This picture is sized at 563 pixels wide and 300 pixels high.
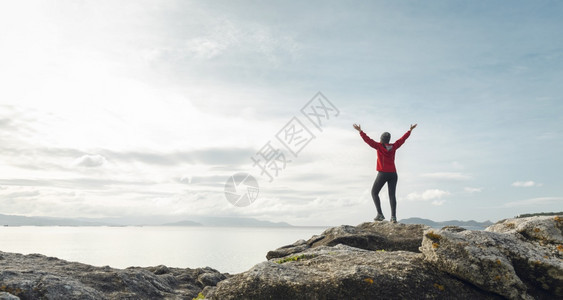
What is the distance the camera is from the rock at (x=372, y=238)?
1797cm

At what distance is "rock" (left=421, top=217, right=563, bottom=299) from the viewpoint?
902 centimetres

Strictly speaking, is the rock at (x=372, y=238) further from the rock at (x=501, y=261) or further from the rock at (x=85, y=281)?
the rock at (x=501, y=261)

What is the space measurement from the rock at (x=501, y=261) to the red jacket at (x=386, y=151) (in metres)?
9.53

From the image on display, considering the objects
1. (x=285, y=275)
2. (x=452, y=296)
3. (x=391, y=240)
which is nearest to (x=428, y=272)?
(x=452, y=296)

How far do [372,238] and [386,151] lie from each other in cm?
457

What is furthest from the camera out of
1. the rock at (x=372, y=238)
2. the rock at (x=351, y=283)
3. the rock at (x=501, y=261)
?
the rock at (x=372, y=238)

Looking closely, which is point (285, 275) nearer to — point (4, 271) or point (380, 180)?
point (4, 271)

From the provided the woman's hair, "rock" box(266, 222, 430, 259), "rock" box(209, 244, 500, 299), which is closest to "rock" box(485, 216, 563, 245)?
"rock" box(209, 244, 500, 299)

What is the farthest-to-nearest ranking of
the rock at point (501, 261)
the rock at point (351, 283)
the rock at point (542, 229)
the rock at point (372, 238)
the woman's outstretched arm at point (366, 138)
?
the woman's outstretched arm at point (366, 138) → the rock at point (372, 238) → the rock at point (542, 229) → the rock at point (501, 261) → the rock at point (351, 283)

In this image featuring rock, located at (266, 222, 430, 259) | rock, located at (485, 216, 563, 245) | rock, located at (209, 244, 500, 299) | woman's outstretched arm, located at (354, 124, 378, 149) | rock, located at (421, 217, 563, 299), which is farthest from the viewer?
woman's outstretched arm, located at (354, 124, 378, 149)

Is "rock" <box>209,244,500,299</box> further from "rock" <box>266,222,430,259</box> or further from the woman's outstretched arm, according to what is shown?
the woman's outstretched arm

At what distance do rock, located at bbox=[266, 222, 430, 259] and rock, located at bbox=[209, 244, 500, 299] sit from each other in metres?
8.34

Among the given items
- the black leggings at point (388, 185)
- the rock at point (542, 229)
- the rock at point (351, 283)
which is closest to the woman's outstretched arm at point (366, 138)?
the black leggings at point (388, 185)

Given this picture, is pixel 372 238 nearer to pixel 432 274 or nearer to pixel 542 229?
pixel 542 229
